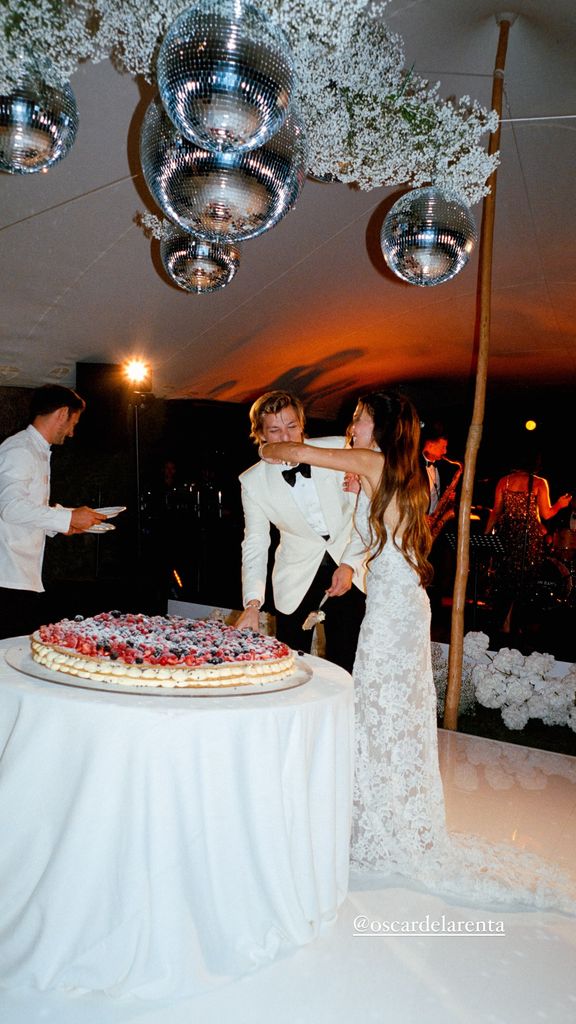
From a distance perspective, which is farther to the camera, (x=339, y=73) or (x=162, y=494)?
(x=162, y=494)

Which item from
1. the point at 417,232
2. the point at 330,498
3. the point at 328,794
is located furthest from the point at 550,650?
the point at 328,794

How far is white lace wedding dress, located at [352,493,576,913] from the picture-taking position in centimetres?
273

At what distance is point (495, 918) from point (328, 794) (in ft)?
2.71

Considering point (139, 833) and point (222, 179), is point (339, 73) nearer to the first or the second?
point (222, 179)

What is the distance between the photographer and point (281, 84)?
6.39 ft

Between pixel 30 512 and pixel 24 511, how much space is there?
0.03m

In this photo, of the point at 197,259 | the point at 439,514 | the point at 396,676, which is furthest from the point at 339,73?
the point at 439,514

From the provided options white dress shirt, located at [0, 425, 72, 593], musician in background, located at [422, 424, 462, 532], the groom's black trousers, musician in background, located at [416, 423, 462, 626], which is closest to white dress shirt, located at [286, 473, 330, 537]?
the groom's black trousers

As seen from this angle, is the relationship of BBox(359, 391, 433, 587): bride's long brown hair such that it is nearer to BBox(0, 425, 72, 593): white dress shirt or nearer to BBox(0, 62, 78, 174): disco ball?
BBox(0, 425, 72, 593): white dress shirt

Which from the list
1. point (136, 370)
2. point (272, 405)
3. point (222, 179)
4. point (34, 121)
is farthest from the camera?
point (136, 370)

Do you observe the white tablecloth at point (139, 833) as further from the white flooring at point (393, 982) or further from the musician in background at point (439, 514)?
the musician in background at point (439, 514)

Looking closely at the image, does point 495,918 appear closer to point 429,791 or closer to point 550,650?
point 429,791

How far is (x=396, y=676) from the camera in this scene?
2.87 m

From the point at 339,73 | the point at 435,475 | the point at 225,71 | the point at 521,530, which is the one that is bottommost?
the point at 521,530
